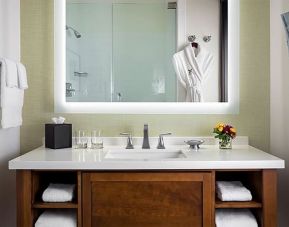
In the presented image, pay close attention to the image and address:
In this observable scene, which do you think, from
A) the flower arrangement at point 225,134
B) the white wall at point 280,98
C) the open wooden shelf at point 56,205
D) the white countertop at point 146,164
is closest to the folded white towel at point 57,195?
the open wooden shelf at point 56,205

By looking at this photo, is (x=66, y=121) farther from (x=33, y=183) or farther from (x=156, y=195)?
(x=156, y=195)

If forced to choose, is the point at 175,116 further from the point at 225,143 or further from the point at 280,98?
the point at 280,98

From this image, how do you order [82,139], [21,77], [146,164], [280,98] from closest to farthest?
[146,164] < [21,77] < [280,98] < [82,139]

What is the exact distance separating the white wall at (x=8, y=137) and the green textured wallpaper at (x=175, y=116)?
0.07 m

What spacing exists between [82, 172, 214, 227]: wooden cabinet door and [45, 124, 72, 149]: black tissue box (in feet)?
1.61

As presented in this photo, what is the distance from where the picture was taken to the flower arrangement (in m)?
2.15

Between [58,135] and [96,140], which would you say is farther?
[96,140]

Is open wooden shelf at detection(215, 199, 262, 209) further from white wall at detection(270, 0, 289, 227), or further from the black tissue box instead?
the black tissue box

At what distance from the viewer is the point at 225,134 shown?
215 cm

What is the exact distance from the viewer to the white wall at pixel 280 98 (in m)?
2.12

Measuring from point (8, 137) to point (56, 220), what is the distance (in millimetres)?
682

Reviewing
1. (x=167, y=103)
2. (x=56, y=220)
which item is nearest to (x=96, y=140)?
(x=167, y=103)

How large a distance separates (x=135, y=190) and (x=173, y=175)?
8.4 inches

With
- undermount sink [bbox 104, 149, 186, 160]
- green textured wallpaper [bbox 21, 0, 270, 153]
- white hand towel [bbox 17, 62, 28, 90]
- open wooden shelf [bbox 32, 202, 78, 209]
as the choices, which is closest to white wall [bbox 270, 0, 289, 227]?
green textured wallpaper [bbox 21, 0, 270, 153]
